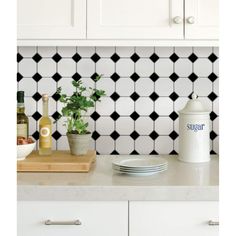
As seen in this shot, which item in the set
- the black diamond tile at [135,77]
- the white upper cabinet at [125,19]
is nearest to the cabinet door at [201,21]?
the white upper cabinet at [125,19]

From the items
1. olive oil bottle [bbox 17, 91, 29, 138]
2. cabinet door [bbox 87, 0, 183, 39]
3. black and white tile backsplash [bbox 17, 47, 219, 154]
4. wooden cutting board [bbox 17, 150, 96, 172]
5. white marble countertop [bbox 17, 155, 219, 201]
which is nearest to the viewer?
white marble countertop [bbox 17, 155, 219, 201]

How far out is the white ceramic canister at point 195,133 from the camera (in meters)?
2.08

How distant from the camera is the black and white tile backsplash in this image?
2.40 meters

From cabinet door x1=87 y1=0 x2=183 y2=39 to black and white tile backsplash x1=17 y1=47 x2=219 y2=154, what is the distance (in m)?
0.36

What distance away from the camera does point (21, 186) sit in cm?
168

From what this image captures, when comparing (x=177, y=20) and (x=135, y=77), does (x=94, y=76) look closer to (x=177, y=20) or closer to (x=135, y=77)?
(x=135, y=77)

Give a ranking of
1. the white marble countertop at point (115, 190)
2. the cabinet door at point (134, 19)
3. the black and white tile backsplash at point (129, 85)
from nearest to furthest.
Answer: the white marble countertop at point (115, 190) → the cabinet door at point (134, 19) → the black and white tile backsplash at point (129, 85)

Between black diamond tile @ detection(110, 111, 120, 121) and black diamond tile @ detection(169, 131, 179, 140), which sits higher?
black diamond tile @ detection(110, 111, 120, 121)

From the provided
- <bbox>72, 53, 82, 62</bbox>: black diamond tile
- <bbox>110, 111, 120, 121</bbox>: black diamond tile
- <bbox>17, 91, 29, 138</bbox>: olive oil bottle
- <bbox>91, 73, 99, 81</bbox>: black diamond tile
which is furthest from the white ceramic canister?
<bbox>17, 91, 29, 138</bbox>: olive oil bottle

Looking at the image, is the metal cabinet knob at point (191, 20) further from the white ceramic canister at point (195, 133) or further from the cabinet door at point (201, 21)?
the white ceramic canister at point (195, 133)

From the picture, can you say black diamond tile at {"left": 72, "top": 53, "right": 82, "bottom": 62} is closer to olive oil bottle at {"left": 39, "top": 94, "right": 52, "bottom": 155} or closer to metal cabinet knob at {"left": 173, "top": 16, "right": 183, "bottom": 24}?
olive oil bottle at {"left": 39, "top": 94, "right": 52, "bottom": 155}

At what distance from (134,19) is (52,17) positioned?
1.26 ft

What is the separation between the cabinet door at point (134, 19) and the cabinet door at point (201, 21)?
0.04 m

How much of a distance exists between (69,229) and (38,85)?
99 cm
